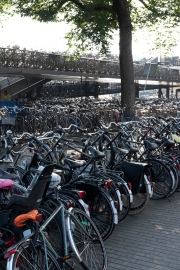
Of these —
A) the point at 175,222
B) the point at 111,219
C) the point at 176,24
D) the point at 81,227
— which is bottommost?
the point at 175,222

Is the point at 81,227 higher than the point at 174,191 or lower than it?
higher

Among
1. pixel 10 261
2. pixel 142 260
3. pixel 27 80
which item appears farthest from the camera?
pixel 27 80

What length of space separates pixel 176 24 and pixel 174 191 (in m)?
8.97

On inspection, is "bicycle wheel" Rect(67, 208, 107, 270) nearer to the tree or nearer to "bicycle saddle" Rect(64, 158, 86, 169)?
"bicycle saddle" Rect(64, 158, 86, 169)

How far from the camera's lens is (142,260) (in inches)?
169

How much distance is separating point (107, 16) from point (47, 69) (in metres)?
8.37

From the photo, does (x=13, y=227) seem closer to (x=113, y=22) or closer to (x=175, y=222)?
(x=175, y=222)

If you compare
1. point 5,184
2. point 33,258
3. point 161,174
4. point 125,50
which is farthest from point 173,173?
point 125,50

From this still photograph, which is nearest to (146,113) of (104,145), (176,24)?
(176,24)

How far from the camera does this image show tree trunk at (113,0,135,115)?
13.6m

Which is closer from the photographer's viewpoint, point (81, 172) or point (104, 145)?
point (81, 172)

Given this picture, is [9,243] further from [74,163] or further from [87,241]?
[74,163]

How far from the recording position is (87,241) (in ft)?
12.1

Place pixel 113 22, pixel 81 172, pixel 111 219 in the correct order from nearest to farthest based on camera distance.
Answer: pixel 111 219, pixel 81 172, pixel 113 22
